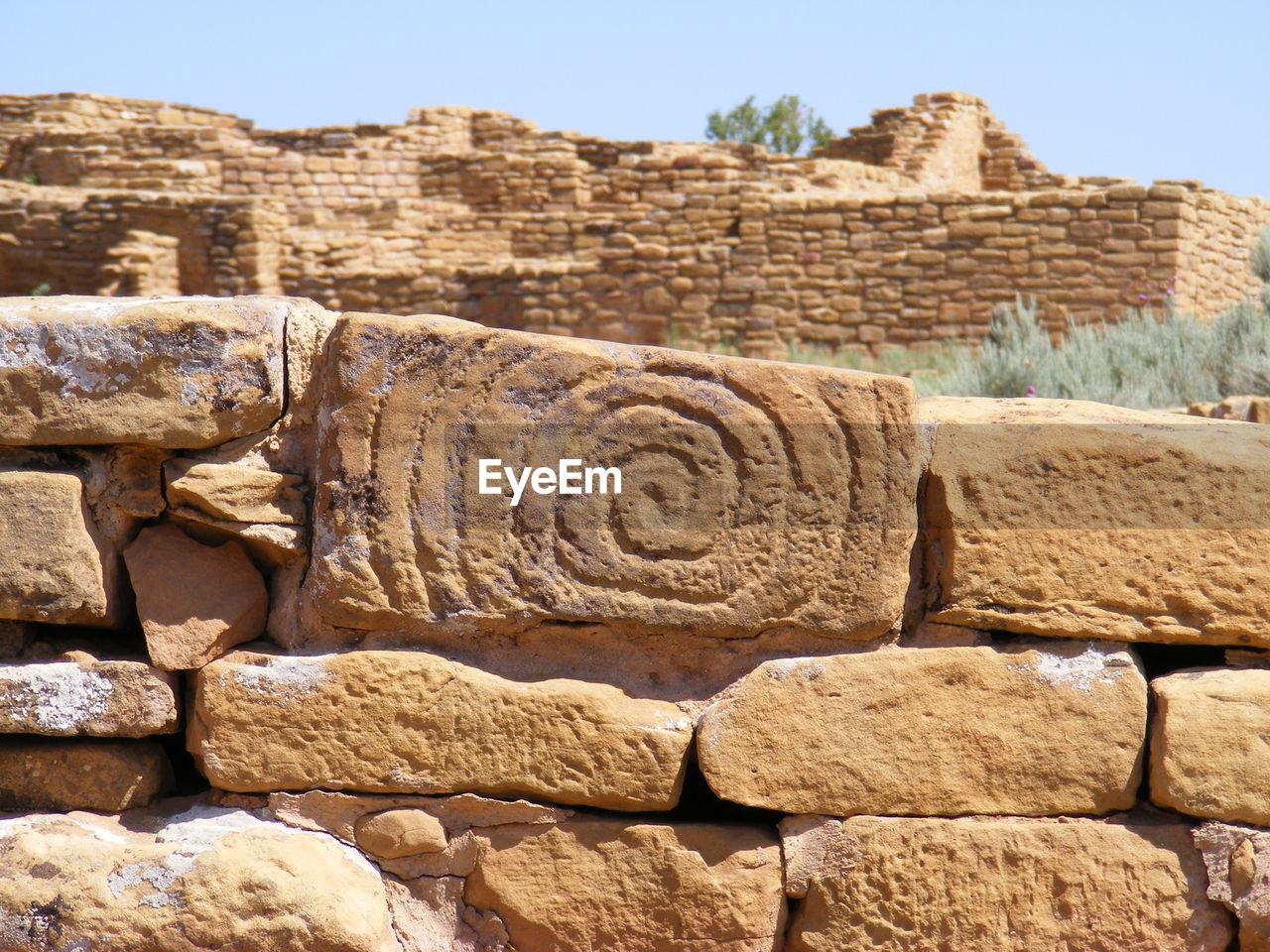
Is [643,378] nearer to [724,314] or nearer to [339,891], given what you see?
[339,891]

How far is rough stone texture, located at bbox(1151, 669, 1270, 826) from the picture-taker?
2.03 meters

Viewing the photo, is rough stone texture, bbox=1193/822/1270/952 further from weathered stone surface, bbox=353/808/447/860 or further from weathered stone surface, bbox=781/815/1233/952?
weathered stone surface, bbox=353/808/447/860

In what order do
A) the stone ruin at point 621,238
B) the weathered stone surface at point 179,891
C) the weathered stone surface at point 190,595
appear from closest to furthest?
1. the weathered stone surface at point 179,891
2. the weathered stone surface at point 190,595
3. the stone ruin at point 621,238

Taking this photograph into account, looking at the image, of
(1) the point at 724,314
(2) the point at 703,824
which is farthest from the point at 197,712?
(1) the point at 724,314

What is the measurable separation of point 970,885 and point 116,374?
1.63 meters

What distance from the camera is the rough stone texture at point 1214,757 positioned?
6.64ft

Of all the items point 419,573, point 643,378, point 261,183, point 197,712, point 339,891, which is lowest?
point 339,891

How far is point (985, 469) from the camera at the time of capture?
2053 mm

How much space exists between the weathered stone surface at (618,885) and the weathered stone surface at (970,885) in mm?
123

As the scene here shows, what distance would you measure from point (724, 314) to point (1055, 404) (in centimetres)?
901

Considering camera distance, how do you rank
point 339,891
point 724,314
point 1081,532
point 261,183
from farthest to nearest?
point 261,183
point 724,314
point 1081,532
point 339,891

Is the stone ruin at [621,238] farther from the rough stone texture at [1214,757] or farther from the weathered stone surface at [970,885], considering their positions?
the weathered stone surface at [970,885]

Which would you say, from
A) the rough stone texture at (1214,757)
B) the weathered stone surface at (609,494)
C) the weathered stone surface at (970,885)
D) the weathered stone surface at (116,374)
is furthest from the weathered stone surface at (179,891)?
the rough stone texture at (1214,757)

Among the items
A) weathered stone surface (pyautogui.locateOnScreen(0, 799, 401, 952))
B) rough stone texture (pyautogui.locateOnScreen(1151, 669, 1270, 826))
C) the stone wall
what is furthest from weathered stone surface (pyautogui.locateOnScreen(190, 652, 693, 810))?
rough stone texture (pyautogui.locateOnScreen(1151, 669, 1270, 826))
